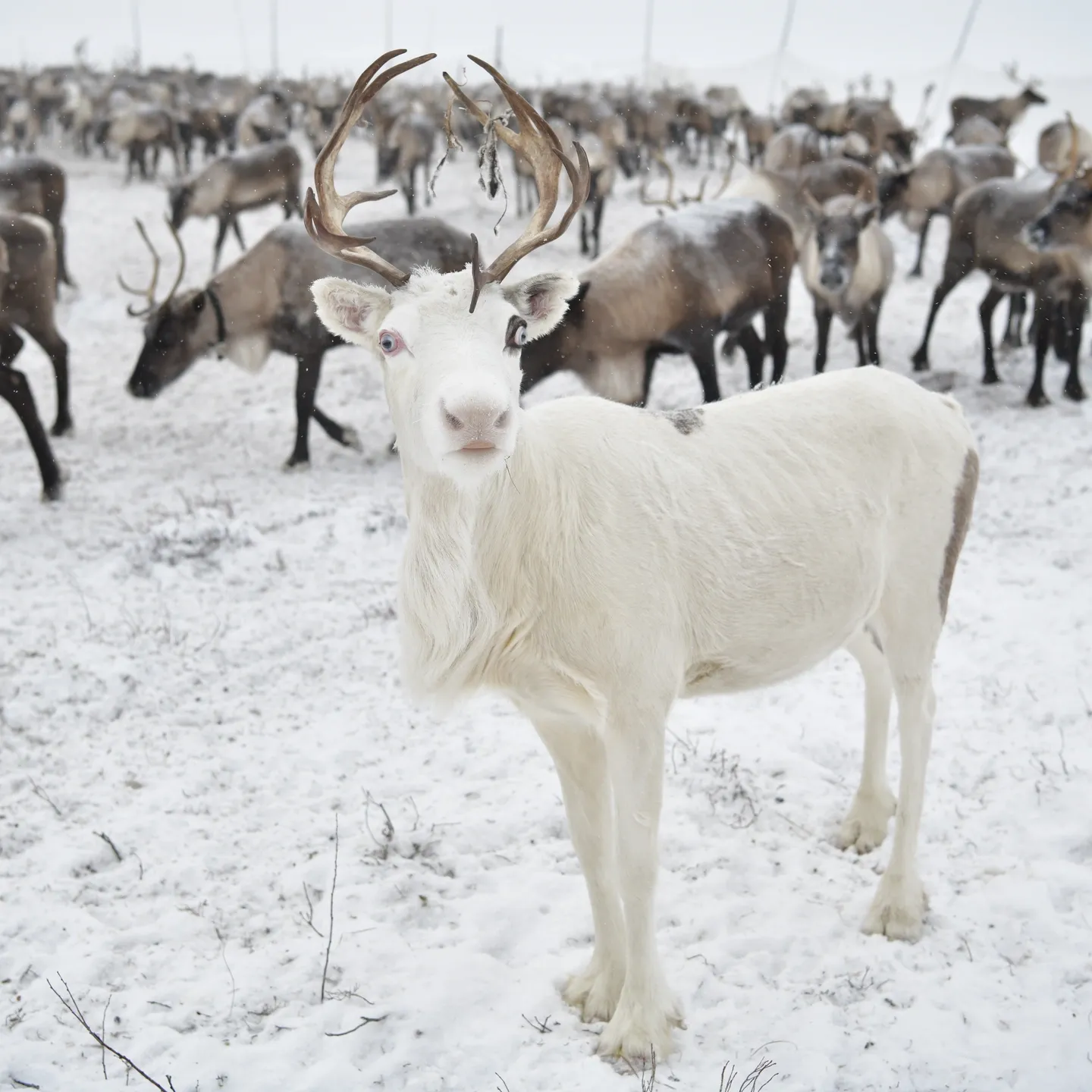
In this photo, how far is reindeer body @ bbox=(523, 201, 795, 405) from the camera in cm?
734

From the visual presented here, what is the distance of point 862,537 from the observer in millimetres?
2926

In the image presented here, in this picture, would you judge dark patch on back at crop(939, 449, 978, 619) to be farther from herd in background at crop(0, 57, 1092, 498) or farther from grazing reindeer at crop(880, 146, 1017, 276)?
grazing reindeer at crop(880, 146, 1017, 276)

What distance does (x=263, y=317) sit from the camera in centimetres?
820

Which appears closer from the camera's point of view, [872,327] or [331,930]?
[331,930]

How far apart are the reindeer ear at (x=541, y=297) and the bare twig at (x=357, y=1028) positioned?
204 cm

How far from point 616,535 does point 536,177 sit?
0.95m

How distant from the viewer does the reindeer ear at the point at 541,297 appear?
103 inches

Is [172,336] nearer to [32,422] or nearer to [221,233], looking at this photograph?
[32,422]

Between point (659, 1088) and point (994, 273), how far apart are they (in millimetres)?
8533

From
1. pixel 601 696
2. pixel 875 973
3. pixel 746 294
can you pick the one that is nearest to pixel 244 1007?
pixel 601 696

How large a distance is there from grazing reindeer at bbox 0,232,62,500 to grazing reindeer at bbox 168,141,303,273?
6.17 metres

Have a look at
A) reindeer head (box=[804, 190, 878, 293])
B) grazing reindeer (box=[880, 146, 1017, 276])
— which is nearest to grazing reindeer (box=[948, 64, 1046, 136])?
grazing reindeer (box=[880, 146, 1017, 276])

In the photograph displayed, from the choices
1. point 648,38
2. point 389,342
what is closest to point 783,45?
point 648,38

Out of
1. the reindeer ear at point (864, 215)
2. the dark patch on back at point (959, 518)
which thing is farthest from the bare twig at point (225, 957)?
the reindeer ear at point (864, 215)
